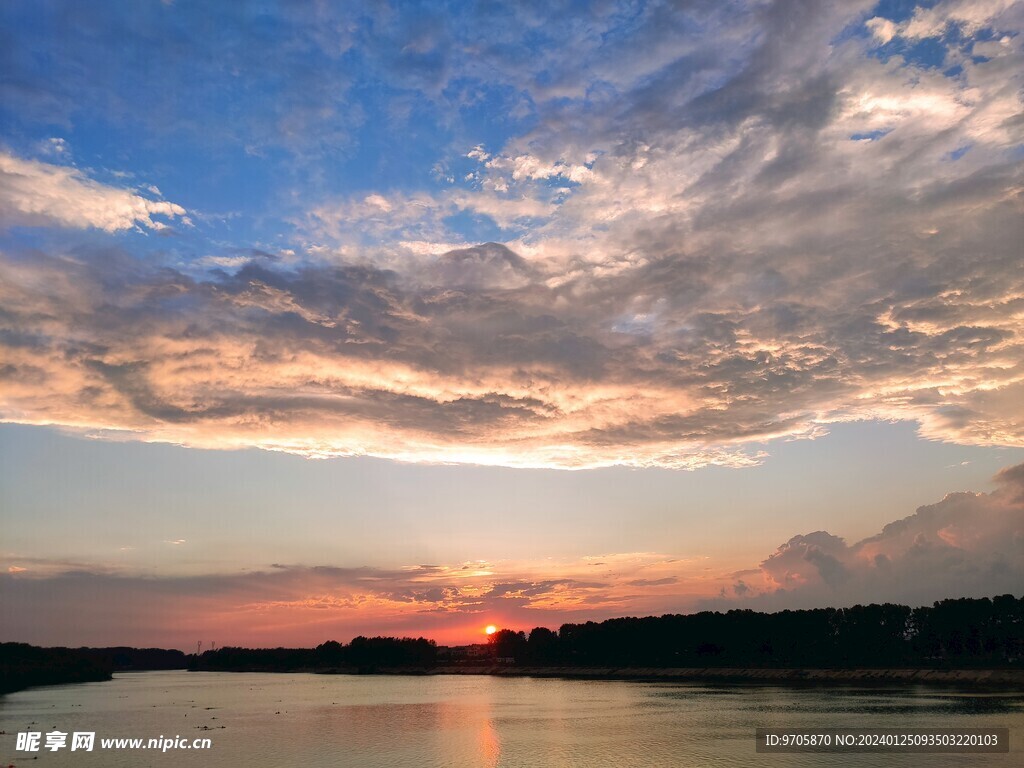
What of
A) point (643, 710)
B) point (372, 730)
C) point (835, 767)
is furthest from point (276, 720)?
point (835, 767)

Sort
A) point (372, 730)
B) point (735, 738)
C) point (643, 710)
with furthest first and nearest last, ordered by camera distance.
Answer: point (643, 710)
point (372, 730)
point (735, 738)

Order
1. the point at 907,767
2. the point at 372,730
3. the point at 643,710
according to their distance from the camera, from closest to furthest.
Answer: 1. the point at 907,767
2. the point at 372,730
3. the point at 643,710

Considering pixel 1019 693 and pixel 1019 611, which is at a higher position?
pixel 1019 611

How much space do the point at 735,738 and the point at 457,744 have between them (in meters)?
31.4

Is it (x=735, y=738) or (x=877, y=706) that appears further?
(x=877, y=706)

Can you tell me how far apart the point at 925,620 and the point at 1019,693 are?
79.4 metres

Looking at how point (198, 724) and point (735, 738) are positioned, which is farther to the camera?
point (198, 724)

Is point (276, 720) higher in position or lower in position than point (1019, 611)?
lower

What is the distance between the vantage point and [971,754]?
2557 inches

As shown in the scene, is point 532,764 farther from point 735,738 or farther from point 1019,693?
point 1019,693

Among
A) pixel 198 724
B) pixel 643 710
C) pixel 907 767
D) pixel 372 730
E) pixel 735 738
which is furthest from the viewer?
pixel 643 710

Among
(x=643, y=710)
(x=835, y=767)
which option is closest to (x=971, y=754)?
(x=835, y=767)

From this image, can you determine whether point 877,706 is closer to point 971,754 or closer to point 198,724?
point 971,754

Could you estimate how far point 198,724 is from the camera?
10756cm
